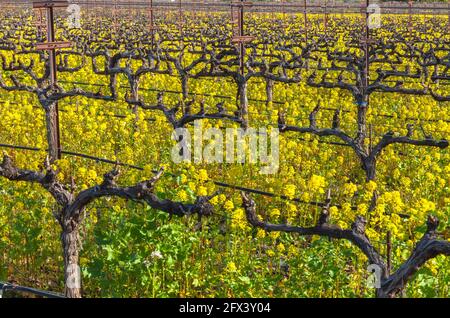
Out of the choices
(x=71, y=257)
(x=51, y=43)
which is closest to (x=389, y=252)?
(x=71, y=257)

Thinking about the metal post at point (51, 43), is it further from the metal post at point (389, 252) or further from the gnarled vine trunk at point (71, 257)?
the metal post at point (389, 252)

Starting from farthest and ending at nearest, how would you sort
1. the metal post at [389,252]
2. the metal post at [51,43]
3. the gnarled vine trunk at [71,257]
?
the metal post at [51,43] < the gnarled vine trunk at [71,257] < the metal post at [389,252]

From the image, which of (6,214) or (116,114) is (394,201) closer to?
(6,214)

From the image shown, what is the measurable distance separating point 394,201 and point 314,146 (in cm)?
392

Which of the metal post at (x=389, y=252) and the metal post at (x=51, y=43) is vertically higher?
the metal post at (x=51, y=43)

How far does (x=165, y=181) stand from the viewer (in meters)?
9.31

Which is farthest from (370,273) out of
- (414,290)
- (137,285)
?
(137,285)

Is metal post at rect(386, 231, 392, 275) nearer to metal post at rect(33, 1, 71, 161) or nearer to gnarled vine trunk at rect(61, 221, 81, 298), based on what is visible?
gnarled vine trunk at rect(61, 221, 81, 298)

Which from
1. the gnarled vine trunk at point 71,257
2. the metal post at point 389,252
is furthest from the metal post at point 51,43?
the metal post at point 389,252

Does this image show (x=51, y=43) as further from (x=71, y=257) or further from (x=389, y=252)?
(x=389, y=252)

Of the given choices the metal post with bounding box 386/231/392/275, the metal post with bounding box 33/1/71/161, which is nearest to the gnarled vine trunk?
the metal post with bounding box 386/231/392/275

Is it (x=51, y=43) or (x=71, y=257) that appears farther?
(x=51, y=43)

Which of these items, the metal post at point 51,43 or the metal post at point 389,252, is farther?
the metal post at point 51,43

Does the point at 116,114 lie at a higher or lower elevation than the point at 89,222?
higher
